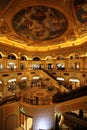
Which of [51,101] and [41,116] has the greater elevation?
[51,101]

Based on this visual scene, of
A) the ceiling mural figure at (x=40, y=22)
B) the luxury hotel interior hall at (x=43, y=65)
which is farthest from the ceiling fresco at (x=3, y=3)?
the ceiling mural figure at (x=40, y=22)

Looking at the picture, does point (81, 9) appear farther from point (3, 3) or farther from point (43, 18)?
point (3, 3)

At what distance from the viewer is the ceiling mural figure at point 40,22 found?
12.0 meters

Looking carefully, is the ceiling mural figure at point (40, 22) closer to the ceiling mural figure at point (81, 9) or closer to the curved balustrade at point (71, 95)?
the ceiling mural figure at point (81, 9)

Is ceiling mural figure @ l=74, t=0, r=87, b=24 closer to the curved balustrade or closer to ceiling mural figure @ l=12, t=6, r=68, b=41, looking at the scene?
ceiling mural figure @ l=12, t=6, r=68, b=41

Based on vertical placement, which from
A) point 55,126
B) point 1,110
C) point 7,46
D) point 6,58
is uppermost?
point 7,46

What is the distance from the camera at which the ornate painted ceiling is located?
35.2 feet

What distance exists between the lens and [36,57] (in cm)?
2616

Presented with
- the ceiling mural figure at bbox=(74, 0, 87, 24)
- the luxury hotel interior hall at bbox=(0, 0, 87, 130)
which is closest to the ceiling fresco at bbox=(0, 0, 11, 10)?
the luxury hotel interior hall at bbox=(0, 0, 87, 130)

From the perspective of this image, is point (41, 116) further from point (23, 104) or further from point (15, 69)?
point (15, 69)

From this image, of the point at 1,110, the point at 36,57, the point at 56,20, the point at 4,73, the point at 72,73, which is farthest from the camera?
the point at 36,57

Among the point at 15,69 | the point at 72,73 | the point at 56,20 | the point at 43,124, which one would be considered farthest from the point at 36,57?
the point at 43,124

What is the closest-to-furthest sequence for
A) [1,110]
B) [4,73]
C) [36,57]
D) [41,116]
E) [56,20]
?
1. [41,116]
2. [1,110]
3. [56,20]
4. [4,73]
5. [36,57]

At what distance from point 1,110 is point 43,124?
454 cm
